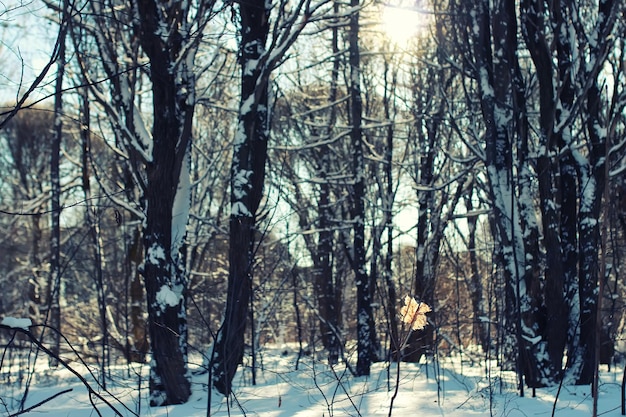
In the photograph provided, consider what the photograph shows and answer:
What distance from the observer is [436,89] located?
39.6 ft

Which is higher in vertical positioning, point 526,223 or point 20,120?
point 20,120

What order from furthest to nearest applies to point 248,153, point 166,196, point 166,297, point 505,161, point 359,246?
1. point 359,246
2. point 505,161
3. point 248,153
4. point 166,196
5. point 166,297

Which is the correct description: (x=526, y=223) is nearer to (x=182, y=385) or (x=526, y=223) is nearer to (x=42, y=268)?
(x=182, y=385)

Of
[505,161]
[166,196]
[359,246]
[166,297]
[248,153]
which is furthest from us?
[359,246]

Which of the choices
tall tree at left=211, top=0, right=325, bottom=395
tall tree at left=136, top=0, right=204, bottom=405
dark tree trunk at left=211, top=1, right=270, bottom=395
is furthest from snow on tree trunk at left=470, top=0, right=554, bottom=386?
tall tree at left=136, top=0, right=204, bottom=405

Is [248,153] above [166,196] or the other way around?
above

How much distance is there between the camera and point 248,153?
21.6 ft

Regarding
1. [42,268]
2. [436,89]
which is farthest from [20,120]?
[436,89]

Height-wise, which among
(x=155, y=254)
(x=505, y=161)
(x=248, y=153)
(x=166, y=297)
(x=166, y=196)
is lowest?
(x=166, y=297)

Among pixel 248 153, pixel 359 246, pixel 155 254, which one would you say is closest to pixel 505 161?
pixel 248 153

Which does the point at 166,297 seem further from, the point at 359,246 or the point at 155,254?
the point at 359,246

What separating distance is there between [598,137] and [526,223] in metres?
1.28

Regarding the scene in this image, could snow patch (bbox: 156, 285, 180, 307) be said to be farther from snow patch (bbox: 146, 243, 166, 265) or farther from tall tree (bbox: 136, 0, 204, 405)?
snow patch (bbox: 146, 243, 166, 265)

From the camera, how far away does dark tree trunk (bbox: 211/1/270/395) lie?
6.38 metres
